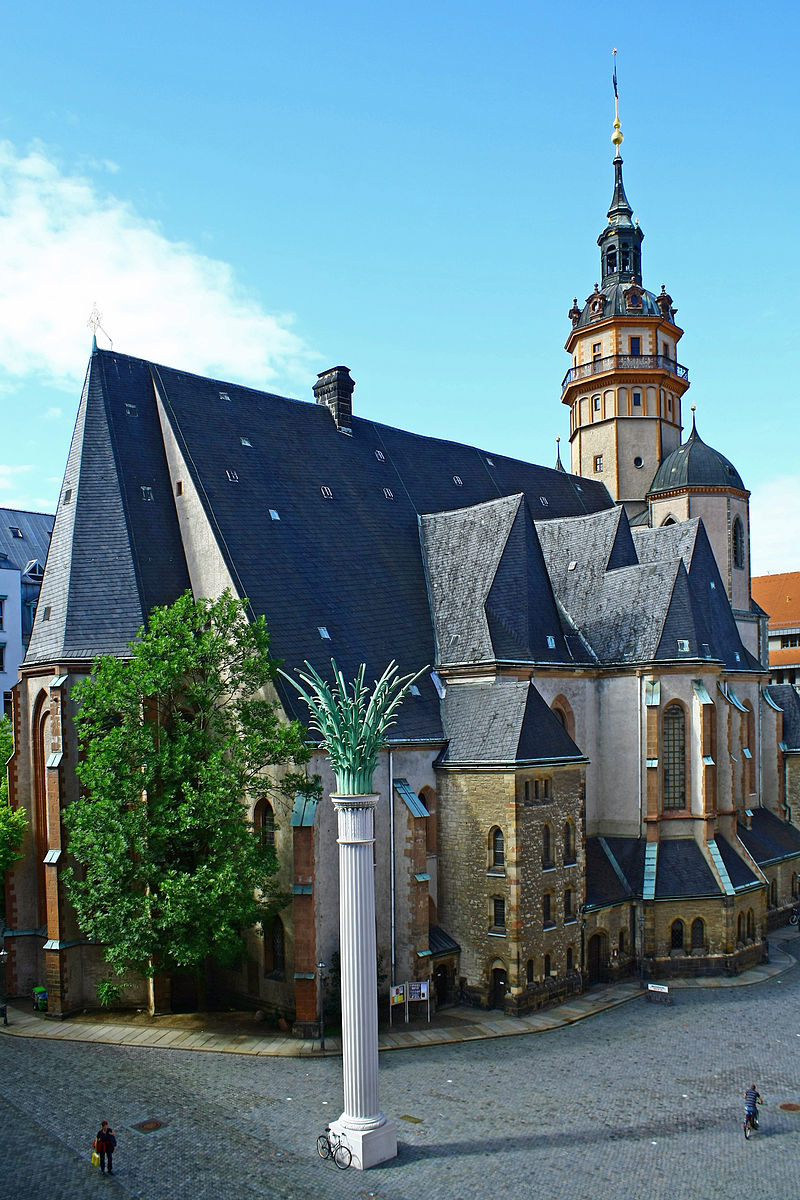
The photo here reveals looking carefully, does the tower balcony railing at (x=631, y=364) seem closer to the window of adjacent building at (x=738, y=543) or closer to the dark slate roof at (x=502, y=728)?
the window of adjacent building at (x=738, y=543)

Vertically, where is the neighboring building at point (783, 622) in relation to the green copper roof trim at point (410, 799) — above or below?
above

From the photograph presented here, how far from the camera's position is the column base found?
820 inches

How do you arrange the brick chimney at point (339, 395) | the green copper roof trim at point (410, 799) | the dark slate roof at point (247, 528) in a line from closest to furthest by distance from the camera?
the green copper roof trim at point (410, 799) < the dark slate roof at point (247, 528) < the brick chimney at point (339, 395)

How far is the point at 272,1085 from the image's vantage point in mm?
25078

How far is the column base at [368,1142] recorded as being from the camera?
20.8m

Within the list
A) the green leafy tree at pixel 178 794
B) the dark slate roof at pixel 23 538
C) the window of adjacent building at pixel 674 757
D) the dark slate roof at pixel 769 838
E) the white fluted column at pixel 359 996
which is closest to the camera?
the white fluted column at pixel 359 996

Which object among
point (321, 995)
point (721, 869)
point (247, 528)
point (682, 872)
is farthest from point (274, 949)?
point (721, 869)

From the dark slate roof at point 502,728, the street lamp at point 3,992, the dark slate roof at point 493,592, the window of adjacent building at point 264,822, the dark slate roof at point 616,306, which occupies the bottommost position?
the street lamp at point 3,992

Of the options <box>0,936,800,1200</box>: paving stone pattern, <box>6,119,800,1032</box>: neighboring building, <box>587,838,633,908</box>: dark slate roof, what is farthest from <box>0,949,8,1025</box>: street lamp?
<box>587,838,633,908</box>: dark slate roof

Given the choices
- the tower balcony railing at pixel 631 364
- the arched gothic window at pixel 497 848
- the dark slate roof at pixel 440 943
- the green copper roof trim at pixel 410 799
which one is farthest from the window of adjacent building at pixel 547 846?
the tower balcony railing at pixel 631 364

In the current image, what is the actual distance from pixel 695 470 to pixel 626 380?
6.87m

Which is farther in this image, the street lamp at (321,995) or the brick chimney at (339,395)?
the brick chimney at (339,395)

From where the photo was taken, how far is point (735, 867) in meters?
39.7

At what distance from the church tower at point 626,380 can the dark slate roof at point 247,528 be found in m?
18.3
